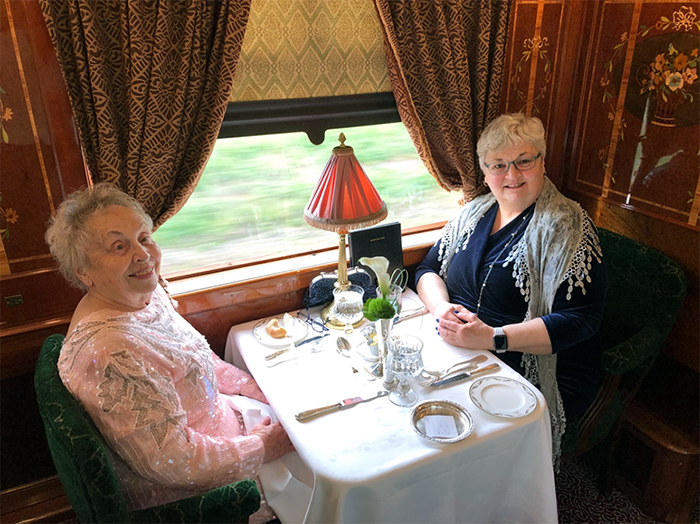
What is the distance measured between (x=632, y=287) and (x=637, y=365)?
37cm

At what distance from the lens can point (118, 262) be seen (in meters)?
1.46

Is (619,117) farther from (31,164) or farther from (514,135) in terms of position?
(31,164)

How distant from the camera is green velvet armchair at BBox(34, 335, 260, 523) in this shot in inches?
46.1

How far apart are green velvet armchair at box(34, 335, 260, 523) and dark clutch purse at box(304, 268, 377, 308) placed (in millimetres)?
911

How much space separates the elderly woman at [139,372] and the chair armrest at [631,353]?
47.8 inches

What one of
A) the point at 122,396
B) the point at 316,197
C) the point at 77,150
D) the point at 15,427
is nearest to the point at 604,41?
the point at 316,197

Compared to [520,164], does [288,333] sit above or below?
below

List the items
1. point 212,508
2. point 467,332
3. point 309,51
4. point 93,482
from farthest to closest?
point 309,51 → point 467,332 → point 212,508 → point 93,482

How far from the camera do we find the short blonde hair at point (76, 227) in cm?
145

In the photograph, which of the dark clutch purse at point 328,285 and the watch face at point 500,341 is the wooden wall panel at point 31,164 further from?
the watch face at point 500,341

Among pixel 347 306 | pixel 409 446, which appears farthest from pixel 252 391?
pixel 409 446

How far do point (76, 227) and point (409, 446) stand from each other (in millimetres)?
1148

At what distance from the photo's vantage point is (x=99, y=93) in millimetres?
1636

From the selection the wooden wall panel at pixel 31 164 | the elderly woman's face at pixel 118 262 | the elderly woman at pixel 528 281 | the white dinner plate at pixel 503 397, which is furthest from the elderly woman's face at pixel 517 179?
the wooden wall panel at pixel 31 164
